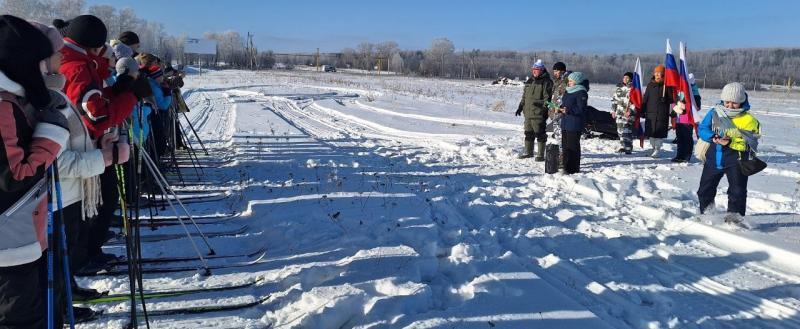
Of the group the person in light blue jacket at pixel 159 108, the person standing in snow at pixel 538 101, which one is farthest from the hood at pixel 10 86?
the person standing in snow at pixel 538 101

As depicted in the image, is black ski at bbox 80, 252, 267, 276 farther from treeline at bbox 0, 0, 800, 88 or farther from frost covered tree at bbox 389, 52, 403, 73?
frost covered tree at bbox 389, 52, 403, 73

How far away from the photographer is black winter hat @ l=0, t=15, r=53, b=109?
2.32m

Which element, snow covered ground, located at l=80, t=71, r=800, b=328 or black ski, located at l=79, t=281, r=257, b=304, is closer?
snow covered ground, located at l=80, t=71, r=800, b=328

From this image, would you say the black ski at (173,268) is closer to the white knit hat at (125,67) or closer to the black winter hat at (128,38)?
the white knit hat at (125,67)

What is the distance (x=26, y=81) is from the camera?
2.42 metres

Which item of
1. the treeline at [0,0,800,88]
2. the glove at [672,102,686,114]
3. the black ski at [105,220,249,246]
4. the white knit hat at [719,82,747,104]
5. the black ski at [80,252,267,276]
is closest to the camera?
the black ski at [80,252,267,276]

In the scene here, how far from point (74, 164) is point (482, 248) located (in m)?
3.45

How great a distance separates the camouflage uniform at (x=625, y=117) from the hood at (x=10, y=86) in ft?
33.7

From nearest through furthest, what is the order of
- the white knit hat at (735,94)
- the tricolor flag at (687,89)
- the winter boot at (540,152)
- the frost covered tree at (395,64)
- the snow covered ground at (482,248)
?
the snow covered ground at (482,248), the white knit hat at (735,94), the tricolor flag at (687,89), the winter boot at (540,152), the frost covered tree at (395,64)

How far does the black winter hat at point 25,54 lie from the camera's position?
2319 mm

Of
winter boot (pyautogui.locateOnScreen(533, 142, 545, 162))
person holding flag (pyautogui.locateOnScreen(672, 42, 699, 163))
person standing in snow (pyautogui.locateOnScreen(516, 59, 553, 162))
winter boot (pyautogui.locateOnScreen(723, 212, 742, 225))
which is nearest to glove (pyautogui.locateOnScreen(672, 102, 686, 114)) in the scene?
person holding flag (pyautogui.locateOnScreen(672, 42, 699, 163))

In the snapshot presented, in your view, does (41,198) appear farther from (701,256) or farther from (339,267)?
(701,256)

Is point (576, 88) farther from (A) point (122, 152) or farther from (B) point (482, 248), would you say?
(A) point (122, 152)

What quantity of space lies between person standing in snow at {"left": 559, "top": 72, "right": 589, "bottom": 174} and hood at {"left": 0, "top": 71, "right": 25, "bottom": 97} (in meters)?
7.57
